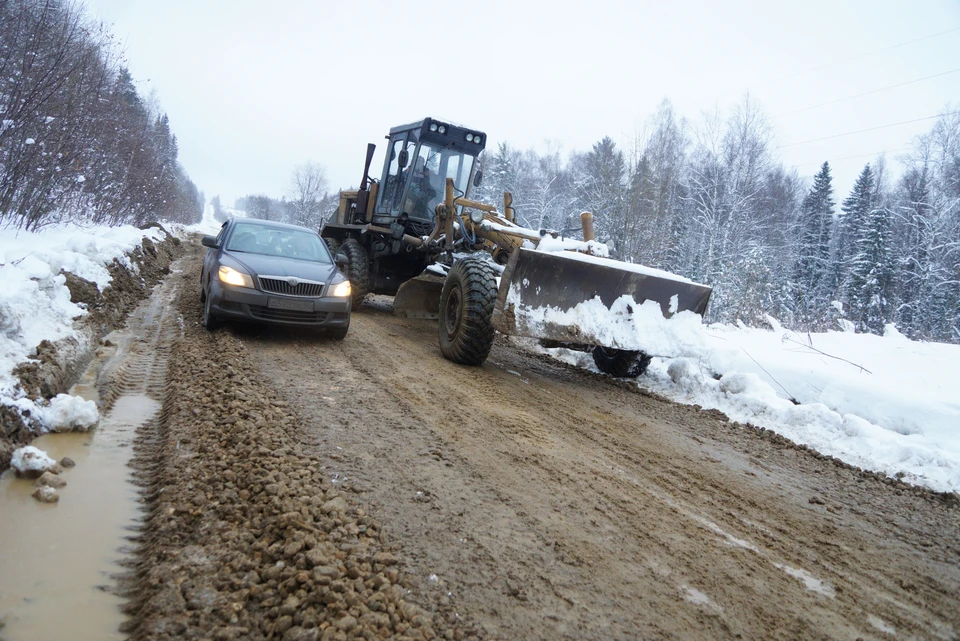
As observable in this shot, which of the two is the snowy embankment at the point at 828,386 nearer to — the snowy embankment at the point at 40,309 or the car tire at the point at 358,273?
the car tire at the point at 358,273

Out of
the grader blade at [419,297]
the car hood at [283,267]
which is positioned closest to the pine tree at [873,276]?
the grader blade at [419,297]

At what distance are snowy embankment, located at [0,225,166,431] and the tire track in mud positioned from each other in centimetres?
160

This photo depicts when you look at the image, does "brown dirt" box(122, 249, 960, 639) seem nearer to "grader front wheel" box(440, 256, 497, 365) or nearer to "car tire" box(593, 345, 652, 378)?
"grader front wheel" box(440, 256, 497, 365)

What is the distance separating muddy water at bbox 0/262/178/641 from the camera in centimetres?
217

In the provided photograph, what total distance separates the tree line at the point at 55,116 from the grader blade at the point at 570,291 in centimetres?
843

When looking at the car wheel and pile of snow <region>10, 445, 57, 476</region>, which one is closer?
pile of snow <region>10, 445, 57, 476</region>

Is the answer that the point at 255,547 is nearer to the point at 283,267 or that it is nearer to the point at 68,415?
→ the point at 68,415

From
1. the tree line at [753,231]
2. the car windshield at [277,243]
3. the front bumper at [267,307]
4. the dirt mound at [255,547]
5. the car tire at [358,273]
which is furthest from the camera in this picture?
the tree line at [753,231]

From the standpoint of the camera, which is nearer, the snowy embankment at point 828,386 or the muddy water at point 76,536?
the muddy water at point 76,536

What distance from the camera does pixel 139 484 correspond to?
10.7ft

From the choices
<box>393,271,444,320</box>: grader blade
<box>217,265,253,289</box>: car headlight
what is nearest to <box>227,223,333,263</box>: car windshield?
<box>217,265,253,289</box>: car headlight

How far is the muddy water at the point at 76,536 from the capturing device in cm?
217

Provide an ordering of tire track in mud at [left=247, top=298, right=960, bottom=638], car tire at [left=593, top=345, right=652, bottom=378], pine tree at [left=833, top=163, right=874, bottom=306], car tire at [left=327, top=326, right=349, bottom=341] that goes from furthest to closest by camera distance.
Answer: pine tree at [left=833, top=163, right=874, bottom=306], car tire at [left=593, top=345, right=652, bottom=378], car tire at [left=327, top=326, right=349, bottom=341], tire track in mud at [left=247, top=298, right=960, bottom=638]

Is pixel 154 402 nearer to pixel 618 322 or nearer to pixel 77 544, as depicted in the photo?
pixel 77 544
